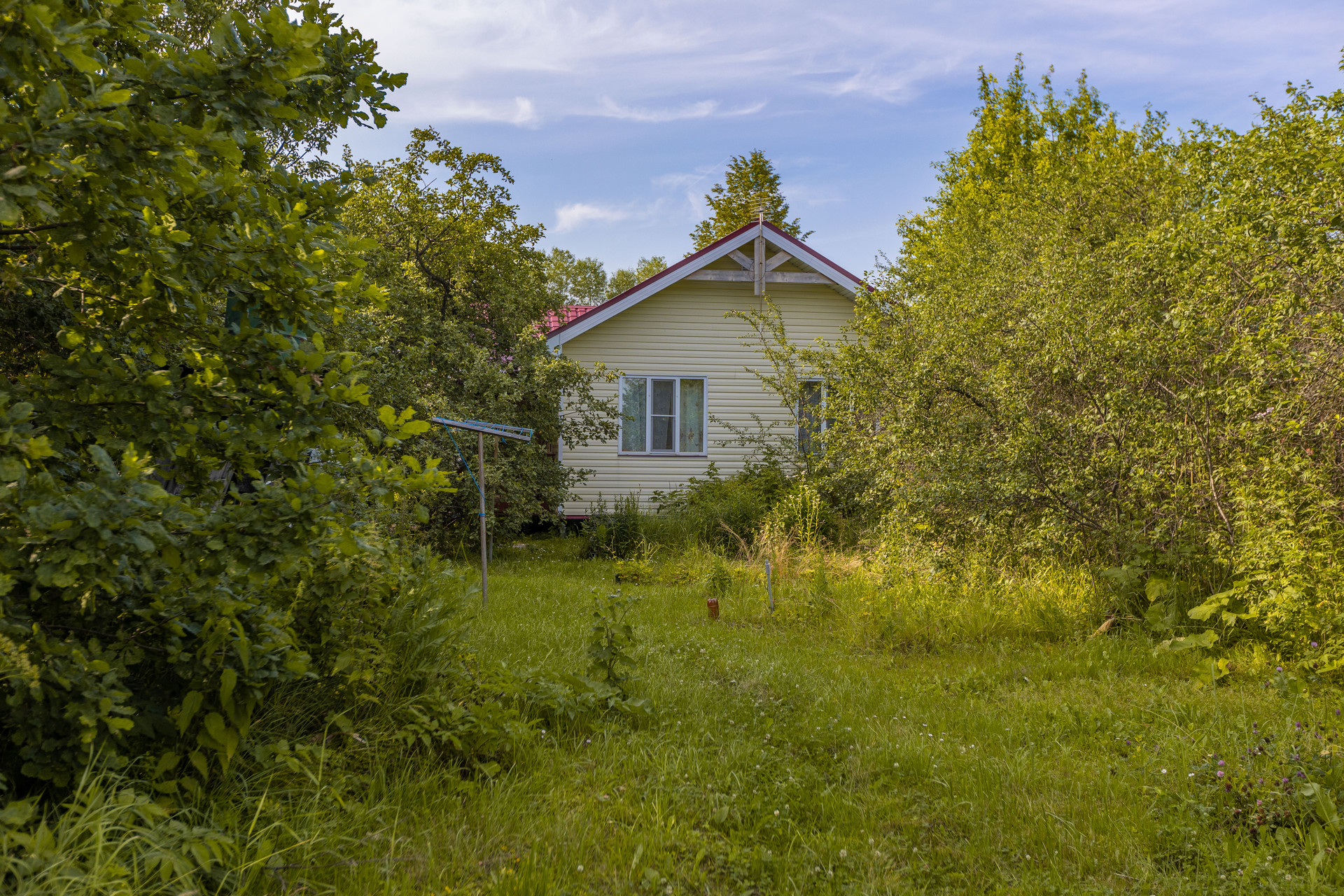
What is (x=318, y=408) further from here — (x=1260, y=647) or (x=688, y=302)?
(x=688, y=302)

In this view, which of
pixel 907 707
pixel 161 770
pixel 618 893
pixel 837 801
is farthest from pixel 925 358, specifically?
pixel 161 770

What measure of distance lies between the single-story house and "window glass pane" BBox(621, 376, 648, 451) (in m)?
0.02

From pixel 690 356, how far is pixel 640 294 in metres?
1.53

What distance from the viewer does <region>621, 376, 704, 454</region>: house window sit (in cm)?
1526

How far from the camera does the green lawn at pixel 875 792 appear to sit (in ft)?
10.2

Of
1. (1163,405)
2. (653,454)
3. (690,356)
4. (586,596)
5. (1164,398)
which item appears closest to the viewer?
(1163,405)

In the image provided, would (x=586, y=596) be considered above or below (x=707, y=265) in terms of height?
below

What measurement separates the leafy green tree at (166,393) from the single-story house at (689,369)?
38.7ft

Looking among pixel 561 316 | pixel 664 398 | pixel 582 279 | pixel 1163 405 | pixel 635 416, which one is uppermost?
pixel 582 279

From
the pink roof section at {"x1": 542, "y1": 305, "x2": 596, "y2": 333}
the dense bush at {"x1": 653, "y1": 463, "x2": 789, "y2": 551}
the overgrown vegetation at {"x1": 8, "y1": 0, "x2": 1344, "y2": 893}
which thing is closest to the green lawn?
the overgrown vegetation at {"x1": 8, "y1": 0, "x2": 1344, "y2": 893}

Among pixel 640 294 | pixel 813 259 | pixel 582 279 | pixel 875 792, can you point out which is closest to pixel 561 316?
pixel 640 294

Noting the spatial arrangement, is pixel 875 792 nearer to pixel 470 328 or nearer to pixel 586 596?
pixel 586 596

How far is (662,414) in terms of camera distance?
50.2 feet

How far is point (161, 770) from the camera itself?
9.11 ft
